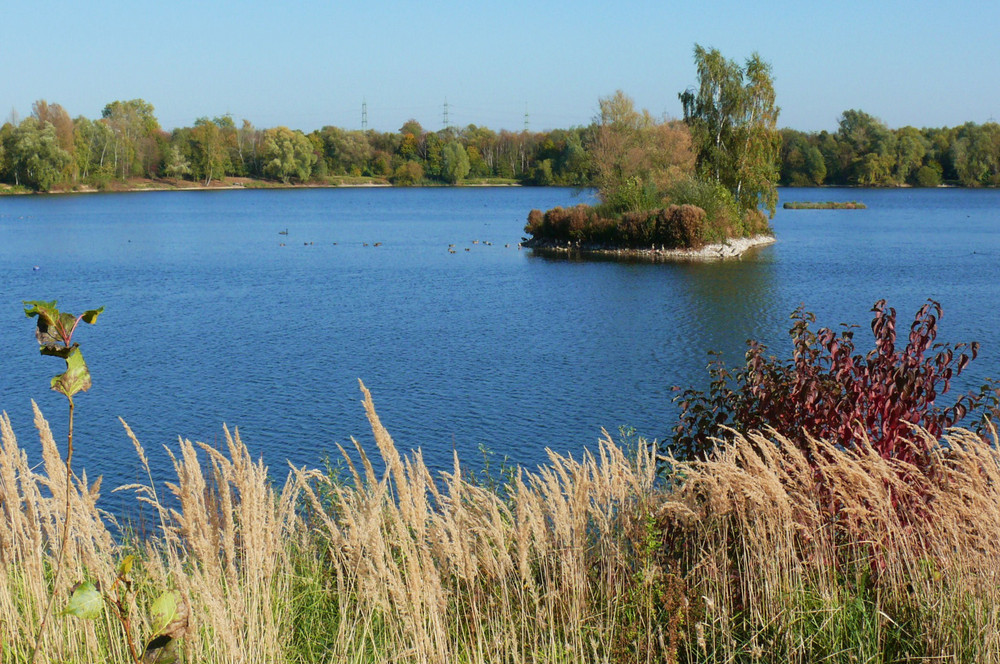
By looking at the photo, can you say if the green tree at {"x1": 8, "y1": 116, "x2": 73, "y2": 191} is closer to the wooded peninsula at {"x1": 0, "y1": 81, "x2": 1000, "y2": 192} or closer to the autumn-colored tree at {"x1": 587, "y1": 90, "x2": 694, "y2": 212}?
the wooded peninsula at {"x1": 0, "y1": 81, "x2": 1000, "y2": 192}

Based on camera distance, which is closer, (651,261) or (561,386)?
(561,386)

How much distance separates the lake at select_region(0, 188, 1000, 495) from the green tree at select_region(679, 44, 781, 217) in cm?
419

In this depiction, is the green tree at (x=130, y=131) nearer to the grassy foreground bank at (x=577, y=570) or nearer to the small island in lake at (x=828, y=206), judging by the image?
the small island in lake at (x=828, y=206)

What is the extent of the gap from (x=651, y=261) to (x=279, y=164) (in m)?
109

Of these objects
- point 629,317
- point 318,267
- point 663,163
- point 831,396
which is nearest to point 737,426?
point 831,396

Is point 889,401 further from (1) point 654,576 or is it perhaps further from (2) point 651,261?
(2) point 651,261

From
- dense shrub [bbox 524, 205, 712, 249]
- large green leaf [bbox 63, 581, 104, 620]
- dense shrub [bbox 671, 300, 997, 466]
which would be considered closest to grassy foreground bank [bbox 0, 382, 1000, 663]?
dense shrub [bbox 671, 300, 997, 466]

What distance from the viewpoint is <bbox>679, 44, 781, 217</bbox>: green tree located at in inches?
2114

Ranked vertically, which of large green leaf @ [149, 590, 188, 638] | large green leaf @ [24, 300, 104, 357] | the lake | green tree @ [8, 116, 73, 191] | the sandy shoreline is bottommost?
the lake

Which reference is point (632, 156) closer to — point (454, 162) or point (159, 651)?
point (159, 651)

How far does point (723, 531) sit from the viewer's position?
5230 mm

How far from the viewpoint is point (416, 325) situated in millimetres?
29109

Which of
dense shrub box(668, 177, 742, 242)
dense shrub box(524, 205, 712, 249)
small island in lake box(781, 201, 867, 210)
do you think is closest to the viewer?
dense shrub box(524, 205, 712, 249)

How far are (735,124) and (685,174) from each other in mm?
4152
